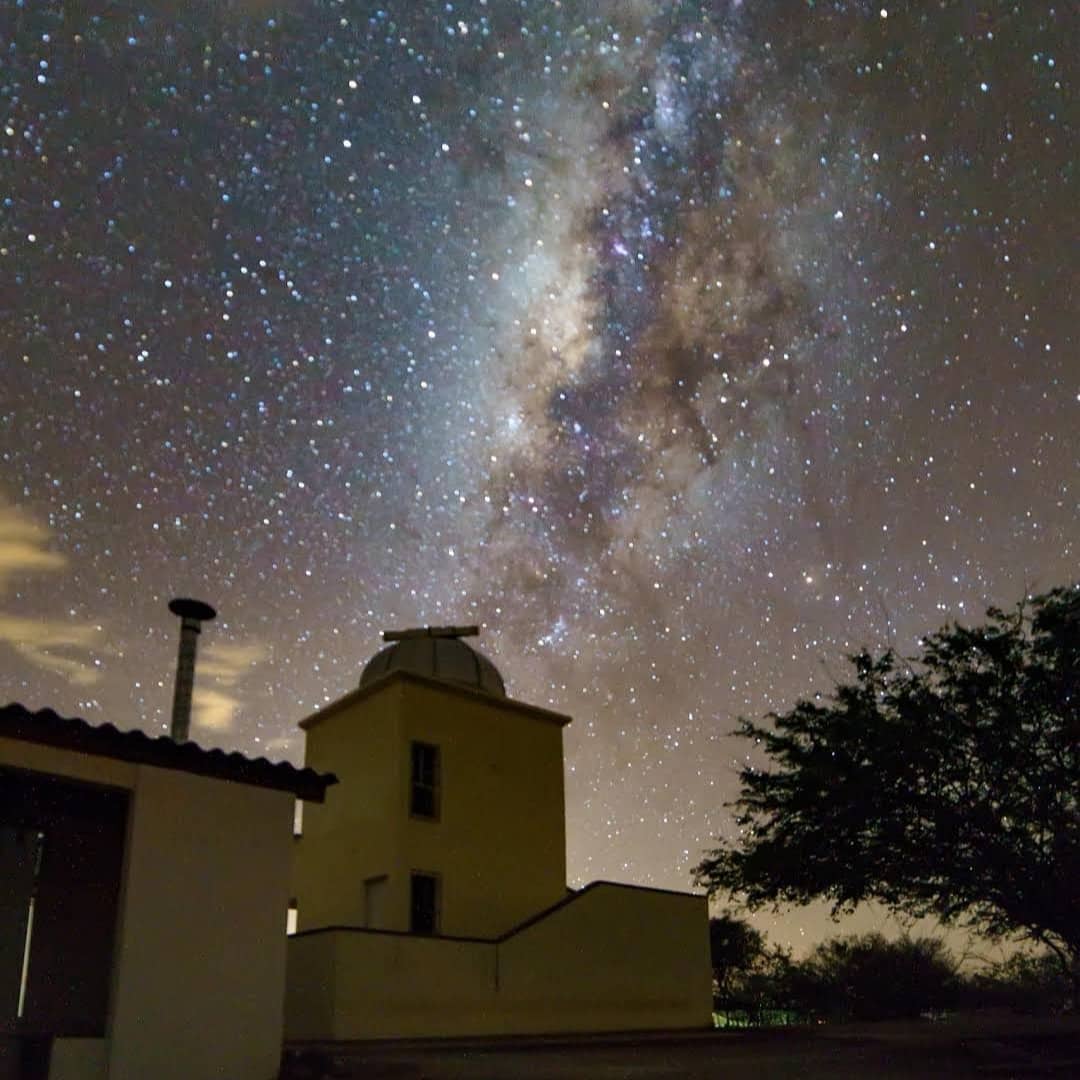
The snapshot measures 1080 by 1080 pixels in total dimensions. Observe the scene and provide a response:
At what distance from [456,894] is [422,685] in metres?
4.08

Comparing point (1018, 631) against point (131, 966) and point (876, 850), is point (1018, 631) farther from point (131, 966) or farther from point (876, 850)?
point (131, 966)

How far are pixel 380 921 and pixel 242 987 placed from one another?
11.2 m

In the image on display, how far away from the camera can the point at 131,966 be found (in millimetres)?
A: 8344

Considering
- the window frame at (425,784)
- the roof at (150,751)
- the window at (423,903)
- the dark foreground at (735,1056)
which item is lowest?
the dark foreground at (735,1056)

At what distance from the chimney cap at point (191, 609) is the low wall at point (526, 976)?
5948mm

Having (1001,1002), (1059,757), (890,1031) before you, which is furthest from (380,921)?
(1001,1002)

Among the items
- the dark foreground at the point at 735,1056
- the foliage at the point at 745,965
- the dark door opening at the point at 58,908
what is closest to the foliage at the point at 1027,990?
the foliage at the point at 745,965

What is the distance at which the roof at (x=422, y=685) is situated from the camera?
2122 centimetres

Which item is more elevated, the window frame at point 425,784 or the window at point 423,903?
the window frame at point 425,784

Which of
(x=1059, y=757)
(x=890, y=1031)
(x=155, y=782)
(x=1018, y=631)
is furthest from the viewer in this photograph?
(x=1018, y=631)

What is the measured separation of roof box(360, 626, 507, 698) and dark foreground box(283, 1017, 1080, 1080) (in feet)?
27.9

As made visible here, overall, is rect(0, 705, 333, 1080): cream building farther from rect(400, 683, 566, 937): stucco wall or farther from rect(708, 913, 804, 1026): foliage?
rect(708, 913, 804, 1026): foliage

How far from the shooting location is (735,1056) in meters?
13.1

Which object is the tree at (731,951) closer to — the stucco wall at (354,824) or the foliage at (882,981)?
the foliage at (882,981)
